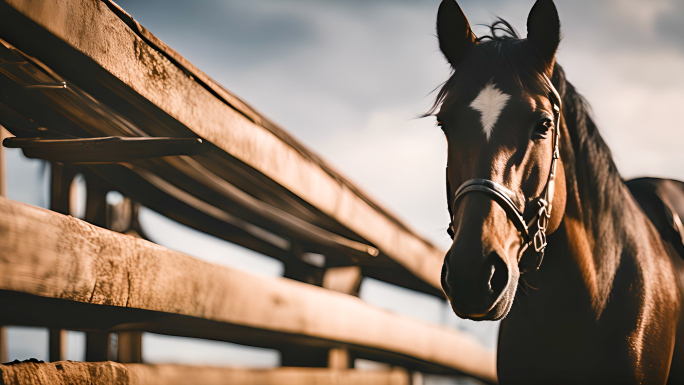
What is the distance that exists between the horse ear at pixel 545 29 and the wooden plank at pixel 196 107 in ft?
3.46

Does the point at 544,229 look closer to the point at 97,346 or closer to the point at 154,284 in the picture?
the point at 154,284

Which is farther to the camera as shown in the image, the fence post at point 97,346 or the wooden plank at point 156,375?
the fence post at point 97,346

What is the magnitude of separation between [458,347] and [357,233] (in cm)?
195

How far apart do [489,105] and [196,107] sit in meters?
0.98

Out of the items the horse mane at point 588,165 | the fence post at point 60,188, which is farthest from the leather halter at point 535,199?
the fence post at point 60,188

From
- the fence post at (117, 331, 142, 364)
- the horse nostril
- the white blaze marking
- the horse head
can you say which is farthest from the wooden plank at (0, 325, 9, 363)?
the white blaze marking

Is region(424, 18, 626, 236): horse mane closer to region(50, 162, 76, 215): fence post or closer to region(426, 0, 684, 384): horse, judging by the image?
region(426, 0, 684, 384): horse

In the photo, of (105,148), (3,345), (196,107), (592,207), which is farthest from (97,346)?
(592,207)

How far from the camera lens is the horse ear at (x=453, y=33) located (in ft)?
7.59

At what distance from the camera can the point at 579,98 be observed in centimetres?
235

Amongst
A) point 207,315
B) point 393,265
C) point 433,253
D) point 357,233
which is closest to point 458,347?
point 433,253

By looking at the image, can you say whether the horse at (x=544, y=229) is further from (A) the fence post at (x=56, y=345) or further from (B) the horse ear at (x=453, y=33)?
(A) the fence post at (x=56, y=345)

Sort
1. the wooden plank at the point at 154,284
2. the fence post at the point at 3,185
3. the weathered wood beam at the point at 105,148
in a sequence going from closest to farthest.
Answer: the wooden plank at the point at 154,284
the weathered wood beam at the point at 105,148
the fence post at the point at 3,185

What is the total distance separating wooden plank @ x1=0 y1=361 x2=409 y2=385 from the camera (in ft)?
4.55
